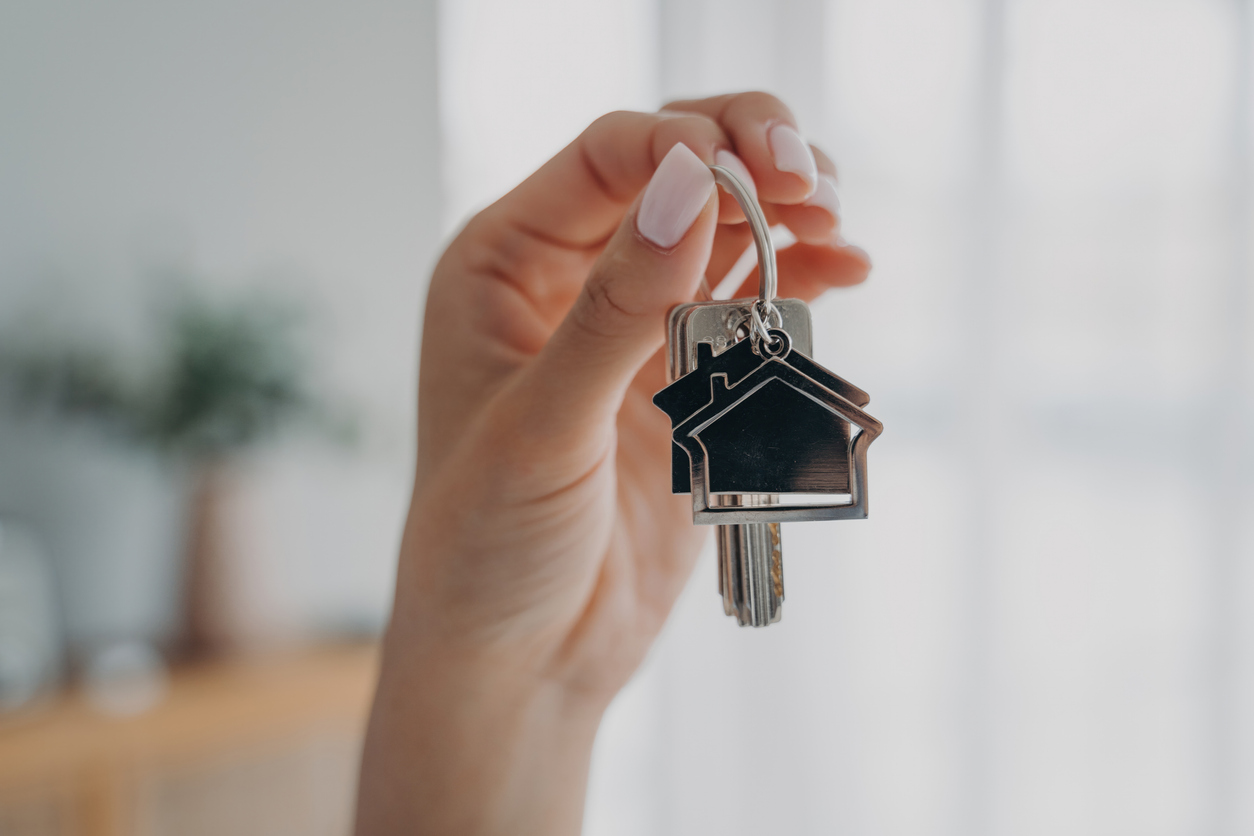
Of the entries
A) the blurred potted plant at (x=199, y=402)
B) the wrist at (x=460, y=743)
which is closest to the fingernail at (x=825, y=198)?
the wrist at (x=460, y=743)

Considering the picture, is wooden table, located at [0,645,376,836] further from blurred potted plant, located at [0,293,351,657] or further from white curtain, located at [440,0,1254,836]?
white curtain, located at [440,0,1254,836]

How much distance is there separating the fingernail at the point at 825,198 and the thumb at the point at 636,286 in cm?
14

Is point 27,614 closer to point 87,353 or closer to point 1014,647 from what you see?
point 87,353

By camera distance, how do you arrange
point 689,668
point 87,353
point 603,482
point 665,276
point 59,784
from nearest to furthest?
point 665,276
point 603,482
point 59,784
point 87,353
point 689,668

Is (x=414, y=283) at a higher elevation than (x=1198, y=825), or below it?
higher

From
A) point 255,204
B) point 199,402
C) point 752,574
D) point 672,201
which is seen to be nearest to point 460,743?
point 752,574

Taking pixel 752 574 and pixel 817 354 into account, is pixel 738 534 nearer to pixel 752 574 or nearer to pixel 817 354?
pixel 752 574

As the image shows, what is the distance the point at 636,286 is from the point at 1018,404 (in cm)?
142

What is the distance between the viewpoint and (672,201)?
0.43 metres

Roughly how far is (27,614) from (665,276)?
1.34 m

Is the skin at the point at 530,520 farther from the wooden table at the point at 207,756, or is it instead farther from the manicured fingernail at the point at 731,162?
the wooden table at the point at 207,756

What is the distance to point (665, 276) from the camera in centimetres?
44

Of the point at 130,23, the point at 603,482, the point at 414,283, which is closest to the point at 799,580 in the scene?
the point at 414,283

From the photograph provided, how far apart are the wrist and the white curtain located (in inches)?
43.9
